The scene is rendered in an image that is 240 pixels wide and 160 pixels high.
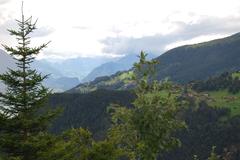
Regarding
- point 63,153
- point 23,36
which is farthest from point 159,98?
point 23,36

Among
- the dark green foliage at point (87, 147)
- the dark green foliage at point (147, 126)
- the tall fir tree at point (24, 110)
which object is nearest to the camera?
the tall fir tree at point (24, 110)

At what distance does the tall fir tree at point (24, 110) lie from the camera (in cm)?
2961

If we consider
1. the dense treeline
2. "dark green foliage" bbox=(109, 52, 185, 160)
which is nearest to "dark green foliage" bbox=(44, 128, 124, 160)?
the dense treeline

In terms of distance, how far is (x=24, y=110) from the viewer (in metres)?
30.1

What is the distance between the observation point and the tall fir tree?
1166 inches

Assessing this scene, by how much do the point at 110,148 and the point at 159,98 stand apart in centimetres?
669

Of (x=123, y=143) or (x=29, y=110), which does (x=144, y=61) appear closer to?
(x=123, y=143)

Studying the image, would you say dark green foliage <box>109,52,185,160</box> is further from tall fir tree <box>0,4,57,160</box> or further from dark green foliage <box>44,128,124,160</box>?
tall fir tree <box>0,4,57,160</box>

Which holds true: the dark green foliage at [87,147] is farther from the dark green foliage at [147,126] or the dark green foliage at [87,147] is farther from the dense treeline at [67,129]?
the dark green foliage at [147,126]

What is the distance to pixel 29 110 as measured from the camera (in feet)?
99.3

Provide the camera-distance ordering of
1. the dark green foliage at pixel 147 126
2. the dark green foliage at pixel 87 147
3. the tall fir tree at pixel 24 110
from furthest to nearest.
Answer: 1. the dark green foliage at pixel 147 126
2. the dark green foliage at pixel 87 147
3. the tall fir tree at pixel 24 110

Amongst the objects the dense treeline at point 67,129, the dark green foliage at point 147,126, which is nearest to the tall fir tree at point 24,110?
the dense treeline at point 67,129

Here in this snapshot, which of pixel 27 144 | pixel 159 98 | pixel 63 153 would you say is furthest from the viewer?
pixel 159 98

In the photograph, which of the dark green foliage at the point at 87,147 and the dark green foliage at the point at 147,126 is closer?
the dark green foliage at the point at 87,147
